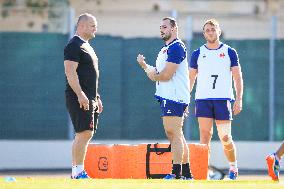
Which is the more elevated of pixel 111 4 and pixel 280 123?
pixel 111 4

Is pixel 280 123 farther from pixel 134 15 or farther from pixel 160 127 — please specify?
pixel 134 15

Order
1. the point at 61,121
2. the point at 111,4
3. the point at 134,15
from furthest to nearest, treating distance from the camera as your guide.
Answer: the point at 111,4 → the point at 134,15 → the point at 61,121

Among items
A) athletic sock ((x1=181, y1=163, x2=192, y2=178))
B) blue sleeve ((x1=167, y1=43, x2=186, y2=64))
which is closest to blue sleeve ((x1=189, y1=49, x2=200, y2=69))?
blue sleeve ((x1=167, y1=43, x2=186, y2=64))

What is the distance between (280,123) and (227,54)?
628 centimetres

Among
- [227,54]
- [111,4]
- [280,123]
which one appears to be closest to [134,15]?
[111,4]

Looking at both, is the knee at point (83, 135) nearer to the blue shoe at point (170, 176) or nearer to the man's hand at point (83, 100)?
the man's hand at point (83, 100)

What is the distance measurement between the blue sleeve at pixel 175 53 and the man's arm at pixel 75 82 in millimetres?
1070

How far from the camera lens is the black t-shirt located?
1208 cm

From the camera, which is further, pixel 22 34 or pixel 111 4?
pixel 111 4

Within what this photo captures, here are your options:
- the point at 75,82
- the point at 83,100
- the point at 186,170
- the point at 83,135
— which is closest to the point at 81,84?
the point at 75,82

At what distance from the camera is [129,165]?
526 inches

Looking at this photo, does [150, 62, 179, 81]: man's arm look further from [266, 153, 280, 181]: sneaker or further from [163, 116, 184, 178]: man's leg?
[266, 153, 280, 181]: sneaker

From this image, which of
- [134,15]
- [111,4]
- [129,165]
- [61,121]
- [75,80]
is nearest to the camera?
[75,80]

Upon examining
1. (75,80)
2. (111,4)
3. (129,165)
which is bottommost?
(129,165)
